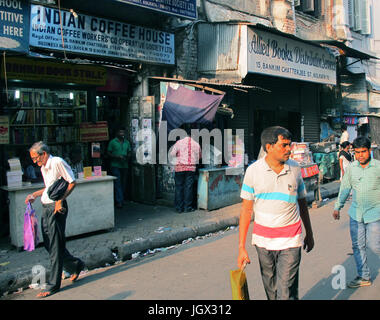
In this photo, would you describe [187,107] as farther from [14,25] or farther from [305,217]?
[305,217]

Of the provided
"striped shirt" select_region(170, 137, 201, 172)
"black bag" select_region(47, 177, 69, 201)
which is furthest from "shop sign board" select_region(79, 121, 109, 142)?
"black bag" select_region(47, 177, 69, 201)

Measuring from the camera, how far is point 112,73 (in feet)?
33.2

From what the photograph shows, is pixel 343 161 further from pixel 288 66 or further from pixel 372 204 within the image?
pixel 372 204

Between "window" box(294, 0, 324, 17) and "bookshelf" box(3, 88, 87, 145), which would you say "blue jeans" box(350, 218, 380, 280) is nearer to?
"bookshelf" box(3, 88, 87, 145)

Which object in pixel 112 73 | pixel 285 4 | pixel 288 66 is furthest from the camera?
pixel 285 4

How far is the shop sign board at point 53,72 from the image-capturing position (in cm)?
815

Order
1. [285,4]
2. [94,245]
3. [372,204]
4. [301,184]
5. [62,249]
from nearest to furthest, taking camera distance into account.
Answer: [301,184] < [372,204] < [62,249] < [94,245] < [285,4]

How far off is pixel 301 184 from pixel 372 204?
1.73 m

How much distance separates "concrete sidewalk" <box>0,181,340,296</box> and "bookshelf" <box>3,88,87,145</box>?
93.4 inches

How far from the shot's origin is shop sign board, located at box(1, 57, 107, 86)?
815 cm

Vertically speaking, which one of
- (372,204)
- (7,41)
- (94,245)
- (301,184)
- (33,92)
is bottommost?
(94,245)

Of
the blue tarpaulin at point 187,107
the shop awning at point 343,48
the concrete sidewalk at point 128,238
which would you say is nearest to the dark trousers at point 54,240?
the concrete sidewalk at point 128,238

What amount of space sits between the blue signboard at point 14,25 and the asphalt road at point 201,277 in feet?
14.3

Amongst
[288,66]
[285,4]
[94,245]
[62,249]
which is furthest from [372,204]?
[285,4]
